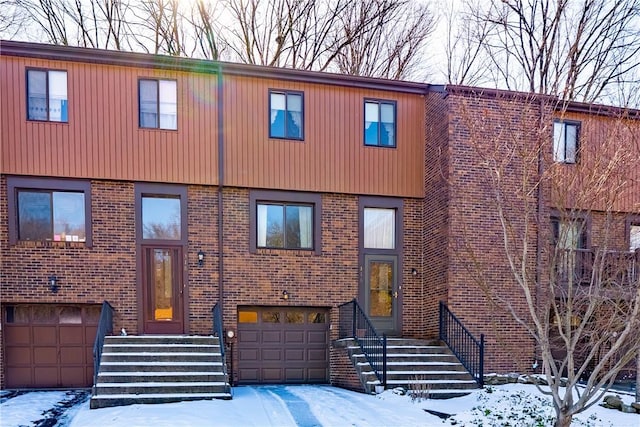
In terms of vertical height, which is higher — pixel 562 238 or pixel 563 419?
pixel 562 238

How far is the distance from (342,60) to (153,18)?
7.44 meters

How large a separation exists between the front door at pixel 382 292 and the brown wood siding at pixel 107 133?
4173 millimetres

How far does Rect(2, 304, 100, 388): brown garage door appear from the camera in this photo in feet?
29.8

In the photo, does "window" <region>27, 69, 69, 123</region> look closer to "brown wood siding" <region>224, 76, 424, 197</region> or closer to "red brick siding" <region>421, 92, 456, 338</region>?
"brown wood siding" <region>224, 76, 424, 197</region>

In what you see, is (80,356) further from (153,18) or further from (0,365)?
(153,18)

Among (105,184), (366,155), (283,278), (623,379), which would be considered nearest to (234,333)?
(283,278)

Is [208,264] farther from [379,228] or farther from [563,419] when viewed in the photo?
[563,419]

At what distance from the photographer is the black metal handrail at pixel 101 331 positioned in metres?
7.38

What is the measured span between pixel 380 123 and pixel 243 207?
3.78m

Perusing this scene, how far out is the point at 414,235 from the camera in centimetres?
1075

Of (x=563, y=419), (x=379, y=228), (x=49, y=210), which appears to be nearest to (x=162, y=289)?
(x=49, y=210)

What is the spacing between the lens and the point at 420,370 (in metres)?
8.55

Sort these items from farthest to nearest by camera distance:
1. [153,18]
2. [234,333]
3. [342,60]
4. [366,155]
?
[342,60]
[153,18]
[366,155]
[234,333]

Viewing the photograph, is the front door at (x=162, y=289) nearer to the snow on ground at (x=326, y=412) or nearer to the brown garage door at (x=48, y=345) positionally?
the brown garage door at (x=48, y=345)
